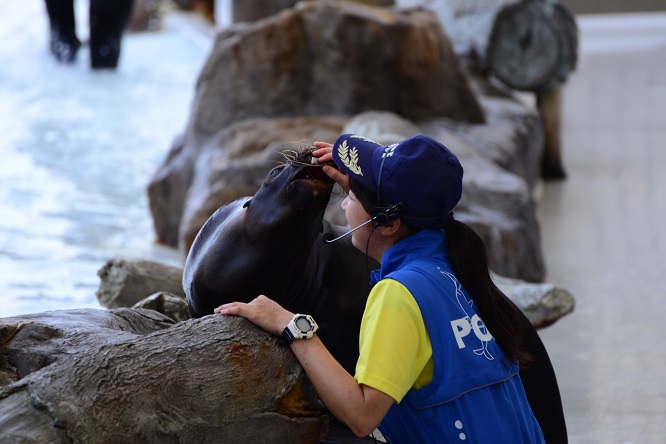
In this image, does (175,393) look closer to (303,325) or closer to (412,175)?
(303,325)

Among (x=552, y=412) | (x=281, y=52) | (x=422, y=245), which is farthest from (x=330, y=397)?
(x=281, y=52)

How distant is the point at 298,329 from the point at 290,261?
0.36 meters

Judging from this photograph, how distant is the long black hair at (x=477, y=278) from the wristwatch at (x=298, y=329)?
0.24 m

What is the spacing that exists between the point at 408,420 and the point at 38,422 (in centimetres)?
64

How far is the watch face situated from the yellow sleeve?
0.32 feet

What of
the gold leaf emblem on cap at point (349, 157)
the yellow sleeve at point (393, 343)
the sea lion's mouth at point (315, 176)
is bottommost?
the yellow sleeve at point (393, 343)

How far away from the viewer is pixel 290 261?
85.4 inches

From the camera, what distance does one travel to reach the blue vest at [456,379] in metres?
1.80

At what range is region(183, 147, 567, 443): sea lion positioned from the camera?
210cm

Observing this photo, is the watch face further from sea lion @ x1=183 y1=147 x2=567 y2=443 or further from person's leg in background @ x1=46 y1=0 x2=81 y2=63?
person's leg in background @ x1=46 y1=0 x2=81 y2=63

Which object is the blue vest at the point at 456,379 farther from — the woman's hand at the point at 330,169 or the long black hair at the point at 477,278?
the woman's hand at the point at 330,169

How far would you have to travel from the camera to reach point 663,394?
3418mm

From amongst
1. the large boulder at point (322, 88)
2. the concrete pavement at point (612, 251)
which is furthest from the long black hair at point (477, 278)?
the large boulder at point (322, 88)

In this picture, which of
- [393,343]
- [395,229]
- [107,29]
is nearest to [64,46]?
[107,29]
